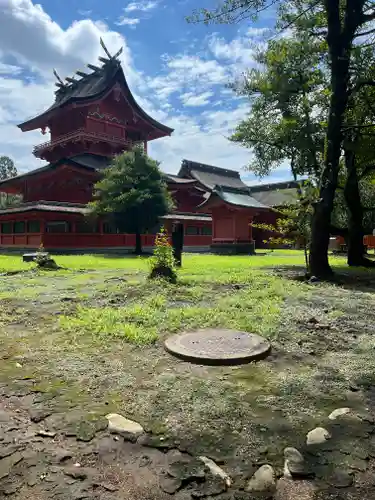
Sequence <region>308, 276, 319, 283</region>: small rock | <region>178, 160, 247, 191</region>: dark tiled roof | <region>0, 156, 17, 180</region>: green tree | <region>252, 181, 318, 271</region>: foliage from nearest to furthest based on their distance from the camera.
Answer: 1. <region>308, 276, 319, 283</region>: small rock
2. <region>252, 181, 318, 271</region>: foliage
3. <region>178, 160, 247, 191</region>: dark tiled roof
4. <region>0, 156, 17, 180</region>: green tree

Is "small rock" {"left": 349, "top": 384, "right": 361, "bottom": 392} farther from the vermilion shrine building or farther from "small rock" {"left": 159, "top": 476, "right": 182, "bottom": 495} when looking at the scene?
the vermilion shrine building

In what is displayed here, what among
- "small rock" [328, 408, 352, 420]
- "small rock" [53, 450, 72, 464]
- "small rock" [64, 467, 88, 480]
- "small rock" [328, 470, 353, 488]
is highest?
"small rock" [328, 408, 352, 420]

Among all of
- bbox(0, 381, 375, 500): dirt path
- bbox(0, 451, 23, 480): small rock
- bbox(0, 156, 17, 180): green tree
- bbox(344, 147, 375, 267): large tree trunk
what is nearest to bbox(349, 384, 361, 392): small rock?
bbox(0, 381, 375, 500): dirt path

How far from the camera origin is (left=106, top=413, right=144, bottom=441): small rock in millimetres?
2528

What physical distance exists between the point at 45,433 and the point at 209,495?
1141 millimetres

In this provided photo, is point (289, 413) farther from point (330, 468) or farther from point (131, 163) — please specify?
point (131, 163)

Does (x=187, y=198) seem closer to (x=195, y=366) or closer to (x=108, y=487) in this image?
(x=195, y=366)

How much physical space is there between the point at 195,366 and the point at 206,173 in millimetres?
39058

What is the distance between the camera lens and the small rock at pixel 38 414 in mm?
2723

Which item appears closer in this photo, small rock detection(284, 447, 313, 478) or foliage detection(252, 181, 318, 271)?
small rock detection(284, 447, 313, 478)

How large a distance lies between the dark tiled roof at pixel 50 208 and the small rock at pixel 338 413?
22088mm

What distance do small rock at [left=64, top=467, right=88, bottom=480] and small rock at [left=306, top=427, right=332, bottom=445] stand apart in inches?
52.8

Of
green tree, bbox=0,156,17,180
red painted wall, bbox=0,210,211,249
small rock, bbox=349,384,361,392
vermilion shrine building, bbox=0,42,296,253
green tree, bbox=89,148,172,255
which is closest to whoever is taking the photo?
small rock, bbox=349,384,361,392

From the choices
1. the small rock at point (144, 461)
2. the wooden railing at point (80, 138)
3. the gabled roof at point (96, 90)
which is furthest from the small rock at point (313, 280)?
the gabled roof at point (96, 90)
